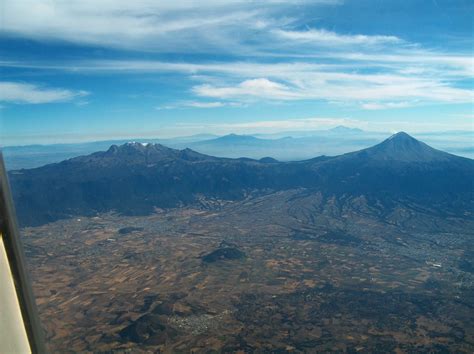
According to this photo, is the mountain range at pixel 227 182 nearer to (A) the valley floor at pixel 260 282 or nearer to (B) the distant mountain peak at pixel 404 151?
(B) the distant mountain peak at pixel 404 151

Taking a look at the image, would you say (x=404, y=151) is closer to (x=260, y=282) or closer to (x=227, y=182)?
(x=227, y=182)

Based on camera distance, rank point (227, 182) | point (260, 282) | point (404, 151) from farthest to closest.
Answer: point (404, 151), point (227, 182), point (260, 282)

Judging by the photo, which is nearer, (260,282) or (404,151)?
(260,282)

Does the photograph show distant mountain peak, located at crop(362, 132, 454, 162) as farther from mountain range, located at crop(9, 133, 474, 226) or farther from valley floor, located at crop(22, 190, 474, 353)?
valley floor, located at crop(22, 190, 474, 353)

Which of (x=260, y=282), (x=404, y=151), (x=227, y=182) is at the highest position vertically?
(x=404, y=151)

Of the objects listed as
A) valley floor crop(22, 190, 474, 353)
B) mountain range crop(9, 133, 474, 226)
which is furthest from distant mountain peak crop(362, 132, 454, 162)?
valley floor crop(22, 190, 474, 353)

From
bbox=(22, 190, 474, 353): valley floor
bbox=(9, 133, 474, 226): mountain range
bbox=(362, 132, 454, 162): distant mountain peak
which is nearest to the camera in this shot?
bbox=(22, 190, 474, 353): valley floor

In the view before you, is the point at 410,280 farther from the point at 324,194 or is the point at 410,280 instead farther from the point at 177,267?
the point at 324,194

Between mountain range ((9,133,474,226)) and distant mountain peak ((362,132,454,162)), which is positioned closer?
mountain range ((9,133,474,226))

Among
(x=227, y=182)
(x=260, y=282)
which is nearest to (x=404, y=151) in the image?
(x=227, y=182)
